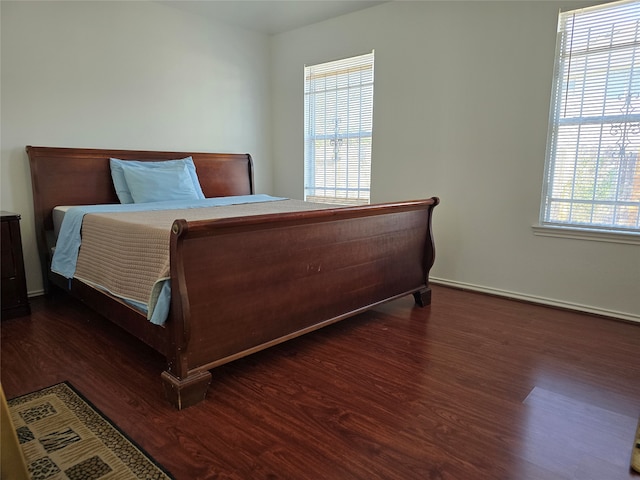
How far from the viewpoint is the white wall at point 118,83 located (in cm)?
303

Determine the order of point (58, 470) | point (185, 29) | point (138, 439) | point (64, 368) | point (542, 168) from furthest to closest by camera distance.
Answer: point (185, 29)
point (542, 168)
point (64, 368)
point (138, 439)
point (58, 470)

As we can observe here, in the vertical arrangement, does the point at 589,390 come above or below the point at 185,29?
below

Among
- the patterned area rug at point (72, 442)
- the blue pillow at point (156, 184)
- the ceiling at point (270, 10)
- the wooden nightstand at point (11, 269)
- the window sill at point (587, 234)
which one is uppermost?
the ceiling at point (270, 10)

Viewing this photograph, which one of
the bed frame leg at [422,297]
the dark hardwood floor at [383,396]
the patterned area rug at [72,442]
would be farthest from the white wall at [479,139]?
the patterned area rug at [72,442]

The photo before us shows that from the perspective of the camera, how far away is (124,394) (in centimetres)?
188

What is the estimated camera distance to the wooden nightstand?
2707mm

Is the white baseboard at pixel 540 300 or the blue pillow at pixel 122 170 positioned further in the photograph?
the blue pillow at pixel 122 170

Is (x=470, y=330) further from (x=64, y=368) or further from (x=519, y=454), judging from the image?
(x=64, y=368)

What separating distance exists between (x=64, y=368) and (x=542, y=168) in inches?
130

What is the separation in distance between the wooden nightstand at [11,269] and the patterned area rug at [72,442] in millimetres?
1213

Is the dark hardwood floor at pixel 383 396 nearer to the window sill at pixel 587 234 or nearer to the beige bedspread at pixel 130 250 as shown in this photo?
the beige bedspread at pixel 130 250

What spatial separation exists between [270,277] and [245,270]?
0.16 metres

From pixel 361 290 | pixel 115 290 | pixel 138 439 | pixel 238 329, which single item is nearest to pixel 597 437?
pixel 361 290

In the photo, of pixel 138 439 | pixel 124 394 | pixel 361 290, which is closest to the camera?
Answer: pixel 138 439
